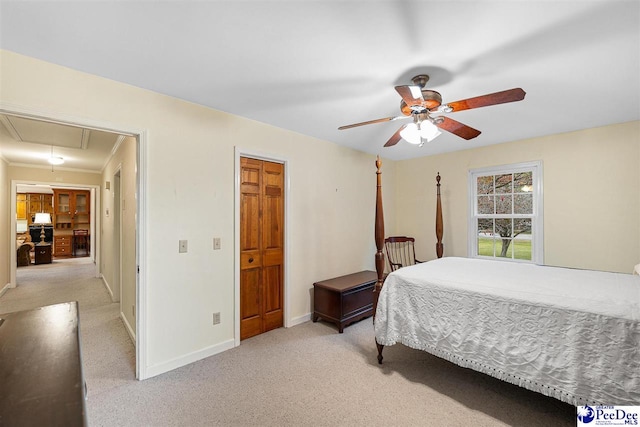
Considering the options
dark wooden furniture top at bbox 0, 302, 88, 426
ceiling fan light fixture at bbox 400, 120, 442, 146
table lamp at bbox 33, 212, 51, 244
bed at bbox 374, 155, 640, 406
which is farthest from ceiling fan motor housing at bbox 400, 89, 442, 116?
table lamp at bbox 33, 212, 51, 244

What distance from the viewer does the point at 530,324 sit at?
1815 mm

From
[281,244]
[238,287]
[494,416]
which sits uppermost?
[281,244]

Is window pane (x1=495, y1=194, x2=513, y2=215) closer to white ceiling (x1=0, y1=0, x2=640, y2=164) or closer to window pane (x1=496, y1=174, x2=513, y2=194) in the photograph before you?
window pane (x1=496, y1=174, x2=513, y2=194)

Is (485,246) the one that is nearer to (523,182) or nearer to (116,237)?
(523,182)

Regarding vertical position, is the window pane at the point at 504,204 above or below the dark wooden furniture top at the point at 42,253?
above

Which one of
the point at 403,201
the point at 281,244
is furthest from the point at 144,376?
the point at 403,201

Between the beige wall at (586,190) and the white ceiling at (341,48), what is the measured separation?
22.5 inches

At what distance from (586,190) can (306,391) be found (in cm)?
383

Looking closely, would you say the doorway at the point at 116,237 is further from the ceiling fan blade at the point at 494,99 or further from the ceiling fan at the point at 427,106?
the ceiling fan blade at the point at 494,99

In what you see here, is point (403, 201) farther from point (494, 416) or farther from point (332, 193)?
point (494, 416)

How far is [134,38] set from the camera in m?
1.70

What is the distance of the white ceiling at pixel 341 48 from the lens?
1.47 meters

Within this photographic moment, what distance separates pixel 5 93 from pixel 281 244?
2.55 meters

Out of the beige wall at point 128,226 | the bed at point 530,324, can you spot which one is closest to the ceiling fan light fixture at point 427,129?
the bed at point 530,324
